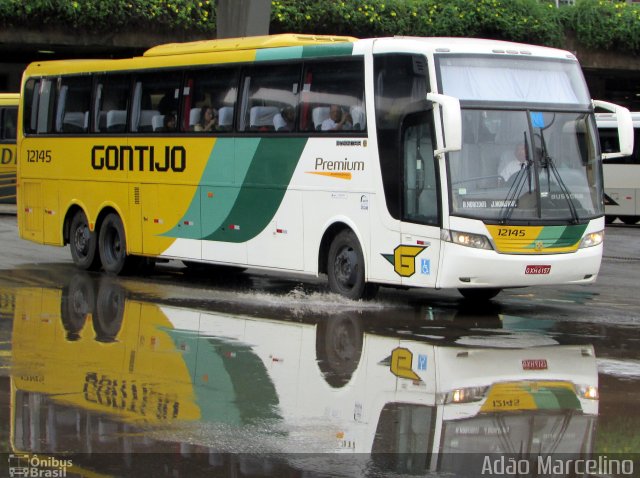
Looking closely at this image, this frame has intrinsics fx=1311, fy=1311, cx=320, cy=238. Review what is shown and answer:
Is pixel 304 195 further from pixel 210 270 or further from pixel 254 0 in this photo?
pixel 254 0

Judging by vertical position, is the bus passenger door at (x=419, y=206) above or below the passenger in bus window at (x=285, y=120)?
below

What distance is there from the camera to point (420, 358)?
11.5m

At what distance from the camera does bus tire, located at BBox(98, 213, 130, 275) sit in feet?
63.4

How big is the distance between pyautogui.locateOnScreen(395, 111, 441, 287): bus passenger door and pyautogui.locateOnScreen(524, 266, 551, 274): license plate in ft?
3.30

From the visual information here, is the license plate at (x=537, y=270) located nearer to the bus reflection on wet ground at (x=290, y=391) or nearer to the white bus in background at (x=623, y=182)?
the bus reflection on wet ground at (x=290, y=391)

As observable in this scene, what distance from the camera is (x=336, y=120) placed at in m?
15.9

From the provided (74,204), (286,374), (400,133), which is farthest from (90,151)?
(286,374)

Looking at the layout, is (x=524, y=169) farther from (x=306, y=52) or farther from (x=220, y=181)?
(x=220, y=181)

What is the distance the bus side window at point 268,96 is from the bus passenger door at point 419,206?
7.00 ft

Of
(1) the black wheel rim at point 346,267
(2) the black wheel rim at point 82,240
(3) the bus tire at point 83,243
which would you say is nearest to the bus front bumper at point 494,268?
(1) the black wheel rim at point 346,267

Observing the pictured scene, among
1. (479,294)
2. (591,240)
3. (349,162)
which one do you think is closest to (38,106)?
(349,162)

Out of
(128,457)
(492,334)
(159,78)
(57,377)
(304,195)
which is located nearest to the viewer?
(128,457)

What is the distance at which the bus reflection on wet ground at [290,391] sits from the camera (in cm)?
771

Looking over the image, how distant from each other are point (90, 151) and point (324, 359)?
939 centimetres
